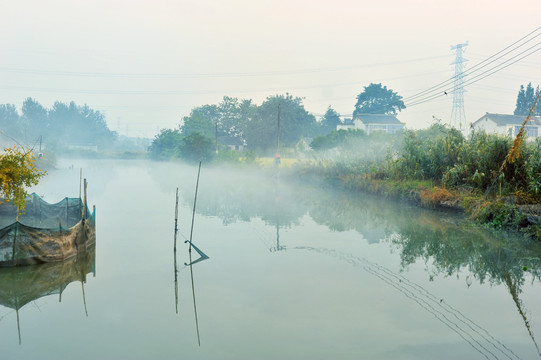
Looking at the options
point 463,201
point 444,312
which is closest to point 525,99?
point 463,201

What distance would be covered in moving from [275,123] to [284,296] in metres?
64.1

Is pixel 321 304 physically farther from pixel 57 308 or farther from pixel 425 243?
pixel 425 243

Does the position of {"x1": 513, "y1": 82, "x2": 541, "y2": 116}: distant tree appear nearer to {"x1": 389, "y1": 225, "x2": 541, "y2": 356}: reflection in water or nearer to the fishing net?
{"x1": 389, "y1": 225, "x2": 541, "y2": 356}: reflection in water

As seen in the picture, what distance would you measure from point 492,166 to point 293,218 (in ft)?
30.0

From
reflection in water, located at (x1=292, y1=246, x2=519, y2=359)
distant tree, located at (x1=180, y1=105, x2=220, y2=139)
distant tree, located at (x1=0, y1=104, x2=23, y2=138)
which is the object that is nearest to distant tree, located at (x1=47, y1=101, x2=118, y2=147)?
distant tree, located at (x1=0, y1=104, x2=23, y2=138)

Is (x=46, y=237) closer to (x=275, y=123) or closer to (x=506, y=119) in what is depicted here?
(x=506, y=119)

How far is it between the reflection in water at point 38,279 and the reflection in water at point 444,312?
7.05 m

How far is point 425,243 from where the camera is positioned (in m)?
16.1

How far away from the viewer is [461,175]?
23.1m

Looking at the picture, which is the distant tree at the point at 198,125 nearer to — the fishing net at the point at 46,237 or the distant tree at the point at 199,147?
the distant tree at the point at 199,147

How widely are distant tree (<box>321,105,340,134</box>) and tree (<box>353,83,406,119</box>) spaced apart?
17.6ft

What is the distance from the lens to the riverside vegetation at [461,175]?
17.6m

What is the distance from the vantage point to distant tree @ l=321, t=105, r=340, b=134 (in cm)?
8838

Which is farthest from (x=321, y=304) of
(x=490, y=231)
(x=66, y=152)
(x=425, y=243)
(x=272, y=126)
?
(x=66, y=152)
